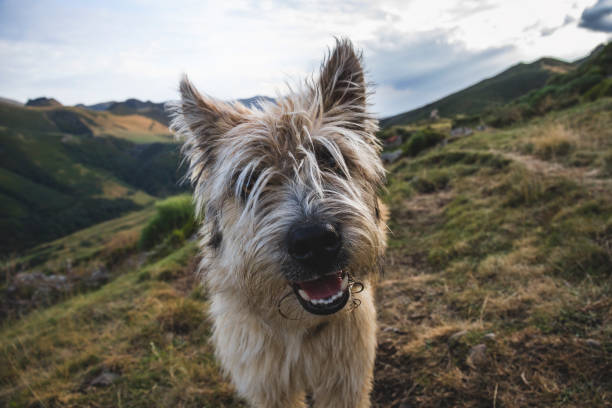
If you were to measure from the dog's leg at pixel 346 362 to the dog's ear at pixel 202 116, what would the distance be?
88.9 inches

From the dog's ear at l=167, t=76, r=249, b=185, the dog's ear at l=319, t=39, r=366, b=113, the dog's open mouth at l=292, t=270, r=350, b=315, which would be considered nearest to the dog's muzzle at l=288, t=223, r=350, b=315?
the dog's open mouth at l=292, t=270, r=350, b=315

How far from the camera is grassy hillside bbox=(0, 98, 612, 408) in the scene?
Answer: 2.87 meters

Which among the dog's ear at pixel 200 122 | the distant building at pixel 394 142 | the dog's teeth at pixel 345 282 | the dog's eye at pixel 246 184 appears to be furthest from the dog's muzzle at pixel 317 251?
the distant building at pixel 394 142

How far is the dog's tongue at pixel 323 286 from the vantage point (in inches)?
96.4

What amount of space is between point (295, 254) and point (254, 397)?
5.91ft

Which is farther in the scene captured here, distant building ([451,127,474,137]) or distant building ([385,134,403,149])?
distant building ([385,134,403,149])

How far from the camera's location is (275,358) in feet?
9.67

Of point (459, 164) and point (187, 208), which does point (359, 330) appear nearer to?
point (459, 164)

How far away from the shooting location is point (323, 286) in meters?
2.48

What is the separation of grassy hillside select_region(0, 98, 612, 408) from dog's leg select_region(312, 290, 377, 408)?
59 centimetres

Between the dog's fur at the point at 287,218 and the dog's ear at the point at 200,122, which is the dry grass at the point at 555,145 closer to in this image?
the dog's fur at the point at 287,218

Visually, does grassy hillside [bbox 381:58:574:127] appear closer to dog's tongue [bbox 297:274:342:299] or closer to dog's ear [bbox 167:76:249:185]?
dog's ear [bbox 167:76:249:185]

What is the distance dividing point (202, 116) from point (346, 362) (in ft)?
9.44

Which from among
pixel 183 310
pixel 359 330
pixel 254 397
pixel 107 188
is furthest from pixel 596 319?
pixel 107 188
